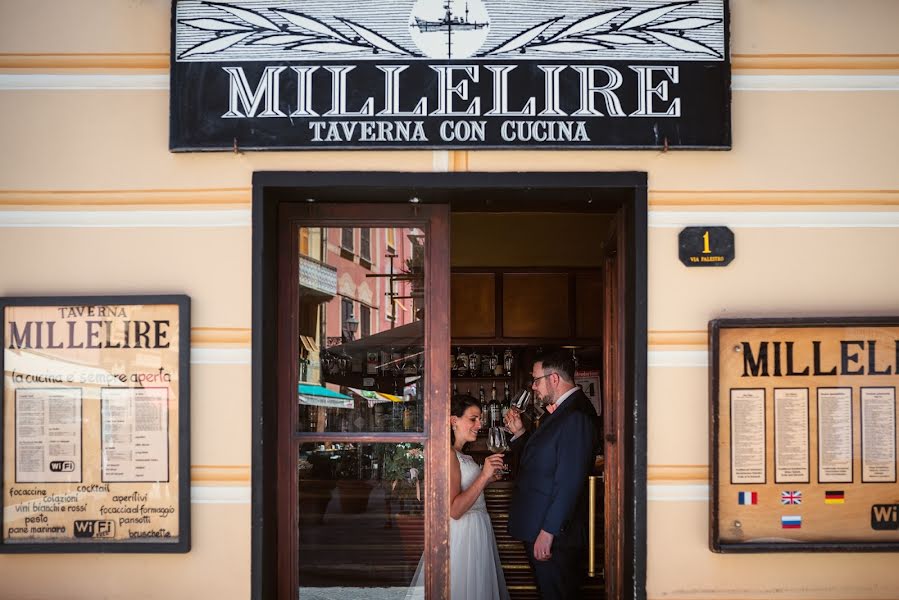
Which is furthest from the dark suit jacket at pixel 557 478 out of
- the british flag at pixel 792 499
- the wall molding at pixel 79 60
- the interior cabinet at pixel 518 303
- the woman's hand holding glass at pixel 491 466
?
the wall molding at pixel 79 60

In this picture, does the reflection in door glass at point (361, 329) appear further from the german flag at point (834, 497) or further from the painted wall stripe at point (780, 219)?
the german flag at point (834, 497)

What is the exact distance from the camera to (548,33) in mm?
3779

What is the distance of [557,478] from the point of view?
487 centimetres

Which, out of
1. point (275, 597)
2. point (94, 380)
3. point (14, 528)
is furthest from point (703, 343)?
point (14, 528)

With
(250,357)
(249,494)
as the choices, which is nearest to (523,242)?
(250,357)

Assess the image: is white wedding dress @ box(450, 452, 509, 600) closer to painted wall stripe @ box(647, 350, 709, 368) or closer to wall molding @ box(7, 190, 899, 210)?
painted wall stripe @ box(647, 350, 709, 368)

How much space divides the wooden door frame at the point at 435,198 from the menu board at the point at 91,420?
336mm

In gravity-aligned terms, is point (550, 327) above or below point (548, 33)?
below

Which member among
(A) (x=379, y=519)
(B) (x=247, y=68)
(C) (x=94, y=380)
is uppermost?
(B) (x=247, y=68)

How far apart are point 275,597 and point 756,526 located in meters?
2.13

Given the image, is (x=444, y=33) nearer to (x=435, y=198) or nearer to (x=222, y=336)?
(x=435, y=198)

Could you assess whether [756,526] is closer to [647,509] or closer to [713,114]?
[647,509]

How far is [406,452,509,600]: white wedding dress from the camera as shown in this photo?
4.81 metres

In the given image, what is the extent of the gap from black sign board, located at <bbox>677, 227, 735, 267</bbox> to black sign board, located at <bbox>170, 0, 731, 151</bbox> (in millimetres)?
373
